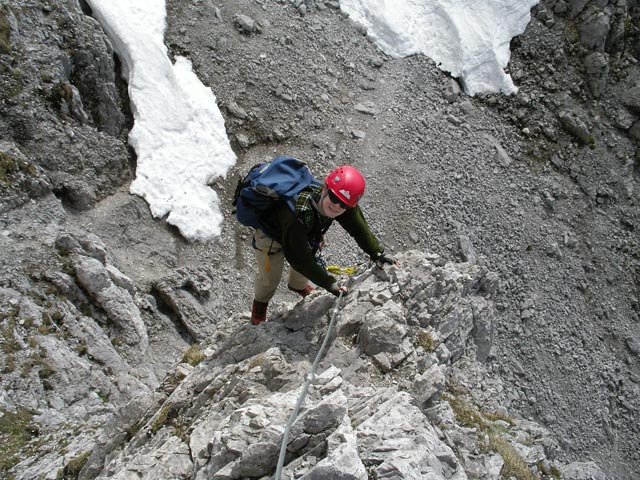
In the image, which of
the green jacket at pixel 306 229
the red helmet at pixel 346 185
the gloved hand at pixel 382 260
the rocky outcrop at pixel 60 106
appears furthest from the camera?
the rocky outcrop at pixel 60 106

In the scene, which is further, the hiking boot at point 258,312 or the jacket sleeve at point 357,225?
the hiking boot at point 258,312

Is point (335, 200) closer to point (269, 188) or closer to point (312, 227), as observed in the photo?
point (312, 227)

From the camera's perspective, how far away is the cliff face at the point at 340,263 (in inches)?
338

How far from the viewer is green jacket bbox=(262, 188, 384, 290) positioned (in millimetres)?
8016

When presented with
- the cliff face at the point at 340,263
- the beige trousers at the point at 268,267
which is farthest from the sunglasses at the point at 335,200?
the cliff face at the point at 340,263

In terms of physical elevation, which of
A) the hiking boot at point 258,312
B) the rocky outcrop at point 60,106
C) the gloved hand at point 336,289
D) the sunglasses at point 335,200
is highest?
the sunglasses at point 335,200

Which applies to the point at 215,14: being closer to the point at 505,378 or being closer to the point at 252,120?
the point at 252,120

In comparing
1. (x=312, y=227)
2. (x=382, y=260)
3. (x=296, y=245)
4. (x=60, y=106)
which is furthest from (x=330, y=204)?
(x=60, y=106)

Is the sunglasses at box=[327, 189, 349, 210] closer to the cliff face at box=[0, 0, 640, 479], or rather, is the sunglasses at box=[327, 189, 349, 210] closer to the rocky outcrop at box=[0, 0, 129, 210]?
the cliff face at box=[0, 0, 640, 479]

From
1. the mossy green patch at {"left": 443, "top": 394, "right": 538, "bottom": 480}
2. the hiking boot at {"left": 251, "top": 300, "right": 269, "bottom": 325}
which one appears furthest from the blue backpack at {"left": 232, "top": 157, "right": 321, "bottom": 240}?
the mossy green patch at {"left": 443, "top": 394, "right": 538, "bottom": 480}

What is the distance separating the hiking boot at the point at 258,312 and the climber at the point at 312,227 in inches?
28.3

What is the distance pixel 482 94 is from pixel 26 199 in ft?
73.6

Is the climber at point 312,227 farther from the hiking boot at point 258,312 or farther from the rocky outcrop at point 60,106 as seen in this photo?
the rocky outcrop at point 60,106

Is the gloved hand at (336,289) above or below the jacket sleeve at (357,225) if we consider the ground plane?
below
